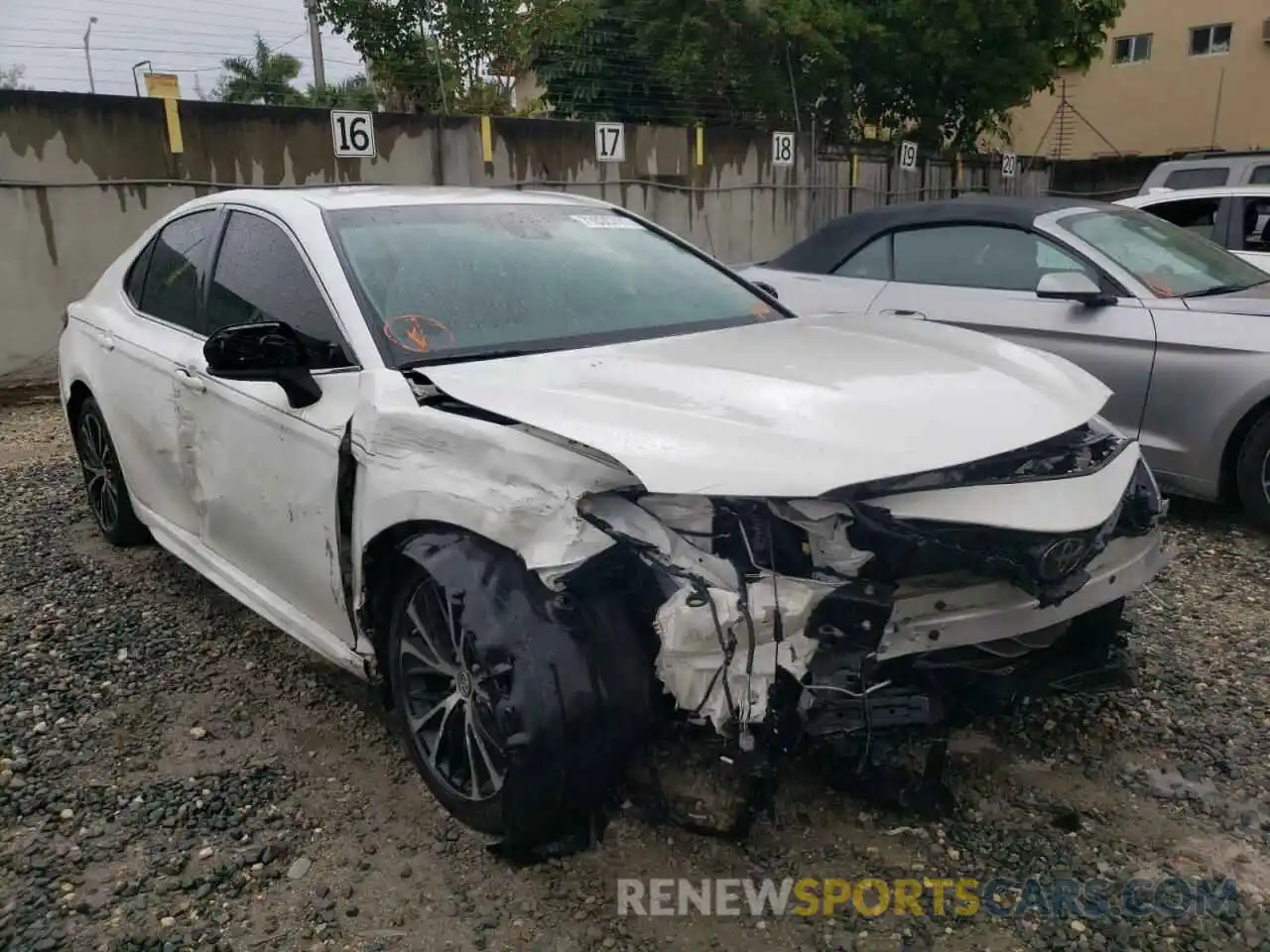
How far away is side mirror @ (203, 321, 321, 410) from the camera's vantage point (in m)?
2.76

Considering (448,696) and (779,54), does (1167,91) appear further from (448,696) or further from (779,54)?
(448,696)

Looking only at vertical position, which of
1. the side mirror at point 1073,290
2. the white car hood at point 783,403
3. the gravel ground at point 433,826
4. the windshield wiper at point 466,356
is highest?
the windshield wiper at point 466,356

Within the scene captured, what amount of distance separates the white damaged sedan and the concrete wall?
569 cm

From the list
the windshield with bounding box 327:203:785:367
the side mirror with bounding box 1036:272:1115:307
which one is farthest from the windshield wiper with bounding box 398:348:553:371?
the side mirror with bounding box 1036:272:1115:307

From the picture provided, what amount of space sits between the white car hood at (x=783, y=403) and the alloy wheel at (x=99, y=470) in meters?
2.40

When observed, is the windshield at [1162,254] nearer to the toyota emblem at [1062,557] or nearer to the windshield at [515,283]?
the windshield at [515,283]

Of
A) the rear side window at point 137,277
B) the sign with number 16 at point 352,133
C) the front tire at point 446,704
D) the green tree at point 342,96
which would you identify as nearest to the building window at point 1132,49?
the green tree at point 342,96

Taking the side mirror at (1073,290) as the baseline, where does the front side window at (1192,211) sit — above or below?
above

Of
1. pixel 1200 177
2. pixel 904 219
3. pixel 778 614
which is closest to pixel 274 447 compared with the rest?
pixel 778 614

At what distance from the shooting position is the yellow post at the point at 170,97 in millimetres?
8383

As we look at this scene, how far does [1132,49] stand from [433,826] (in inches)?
1175

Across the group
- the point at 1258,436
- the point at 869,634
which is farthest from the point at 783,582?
the point at 1258,436

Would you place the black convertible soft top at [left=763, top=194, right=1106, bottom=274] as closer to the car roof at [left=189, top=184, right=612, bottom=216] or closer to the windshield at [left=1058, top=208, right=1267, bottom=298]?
the windshield at [left=1058, top=208, right=1267, bottom=298]

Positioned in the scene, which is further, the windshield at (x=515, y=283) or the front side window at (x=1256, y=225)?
the front side window at (x=1256, y=225)
